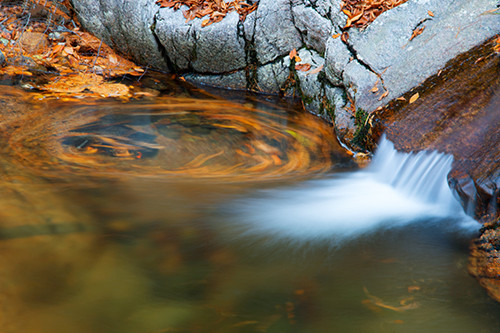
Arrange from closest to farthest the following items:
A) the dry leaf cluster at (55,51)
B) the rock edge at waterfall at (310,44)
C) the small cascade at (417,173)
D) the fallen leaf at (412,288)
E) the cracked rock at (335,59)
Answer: the fallen leaf at (412,288) < the small cascade at (417,173) < the rock edge at waterfall at (310,44) < the cracked rock at (335,59) < the dry leaf cluster at (55,51)

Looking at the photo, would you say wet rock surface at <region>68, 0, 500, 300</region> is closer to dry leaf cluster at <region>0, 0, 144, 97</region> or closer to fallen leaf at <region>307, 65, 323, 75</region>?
fallen leaf at <region>307, 65, 323, 75</region>

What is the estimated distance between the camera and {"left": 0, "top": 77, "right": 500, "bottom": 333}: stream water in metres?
1.95

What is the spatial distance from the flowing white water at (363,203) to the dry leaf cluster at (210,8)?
3052mm

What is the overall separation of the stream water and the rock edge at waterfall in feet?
2.42

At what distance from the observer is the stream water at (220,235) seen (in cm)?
195

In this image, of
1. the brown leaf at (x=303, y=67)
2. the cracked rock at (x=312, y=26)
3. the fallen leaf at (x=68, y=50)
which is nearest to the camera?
the cracked rock at (x=312, y=26)

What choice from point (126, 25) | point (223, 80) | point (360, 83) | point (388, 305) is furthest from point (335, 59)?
point (126, 25)

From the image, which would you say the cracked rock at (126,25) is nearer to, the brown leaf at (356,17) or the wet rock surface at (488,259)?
the brown leaf at (356,17)

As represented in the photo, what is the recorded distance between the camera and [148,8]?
Answer: 19.7 feet

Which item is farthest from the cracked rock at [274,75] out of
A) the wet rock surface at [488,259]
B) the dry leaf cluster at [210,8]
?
the wet rock surface at [488,259]

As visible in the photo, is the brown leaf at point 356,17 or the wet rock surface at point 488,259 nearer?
the wet rock surface at point 488,259

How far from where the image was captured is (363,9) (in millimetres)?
4691

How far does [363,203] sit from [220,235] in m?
1.32

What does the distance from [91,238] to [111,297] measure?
55 cm
